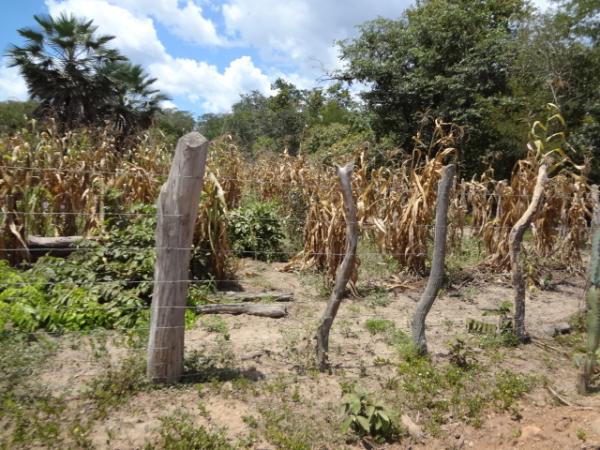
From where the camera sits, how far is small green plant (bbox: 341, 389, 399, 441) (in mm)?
3344

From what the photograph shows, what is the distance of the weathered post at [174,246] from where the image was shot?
11.2ft

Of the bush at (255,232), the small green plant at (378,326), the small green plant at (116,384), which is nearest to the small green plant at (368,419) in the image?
the small green plant at (116,384)

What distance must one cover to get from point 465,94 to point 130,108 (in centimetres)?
1052

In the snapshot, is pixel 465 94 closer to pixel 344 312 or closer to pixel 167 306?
pixel 344 312

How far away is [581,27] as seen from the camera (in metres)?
14.0

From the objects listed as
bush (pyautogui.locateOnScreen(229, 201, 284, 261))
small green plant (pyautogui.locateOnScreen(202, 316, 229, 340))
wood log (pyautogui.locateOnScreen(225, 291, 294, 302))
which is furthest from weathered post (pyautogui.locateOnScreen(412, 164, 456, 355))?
bush (pyautogui.locateOnScreen(229, 201, 284, 261))

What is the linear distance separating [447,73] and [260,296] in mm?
12850

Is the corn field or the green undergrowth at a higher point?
the corn field

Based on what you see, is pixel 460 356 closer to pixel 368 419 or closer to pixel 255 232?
pixel 368 419

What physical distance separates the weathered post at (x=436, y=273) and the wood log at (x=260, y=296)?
1838mm

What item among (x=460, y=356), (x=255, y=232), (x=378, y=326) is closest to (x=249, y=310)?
(x=378, y=326)

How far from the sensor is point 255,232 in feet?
25.7

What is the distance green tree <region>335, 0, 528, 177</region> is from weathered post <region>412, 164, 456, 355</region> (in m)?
10.5

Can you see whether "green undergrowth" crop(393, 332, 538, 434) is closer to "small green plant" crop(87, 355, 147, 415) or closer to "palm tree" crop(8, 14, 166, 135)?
"small green plant" crop(87, 355, 147, 415)
